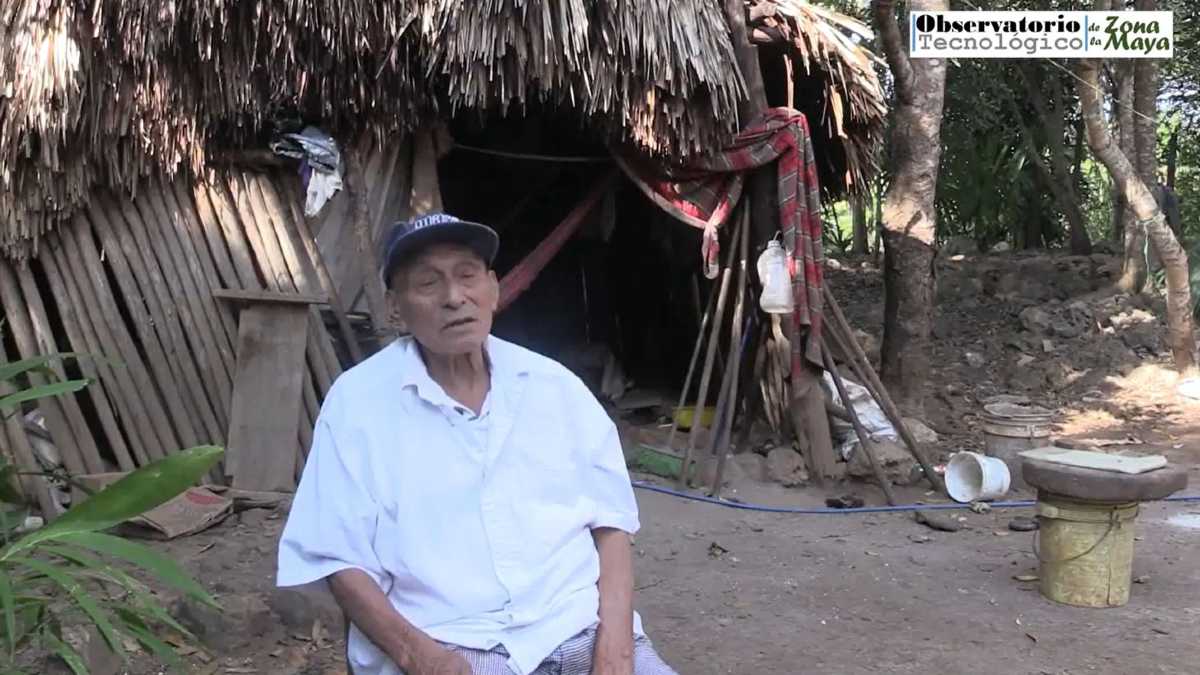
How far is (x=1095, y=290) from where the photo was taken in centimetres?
1025

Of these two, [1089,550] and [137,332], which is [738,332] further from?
[137,332]

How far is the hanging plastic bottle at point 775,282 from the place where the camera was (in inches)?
205

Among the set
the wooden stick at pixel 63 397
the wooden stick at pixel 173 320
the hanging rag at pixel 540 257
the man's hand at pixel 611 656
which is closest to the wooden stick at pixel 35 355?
the wooden stick at pixel 63 397

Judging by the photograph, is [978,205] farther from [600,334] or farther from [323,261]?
[323,261]

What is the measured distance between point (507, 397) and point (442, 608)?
39cm

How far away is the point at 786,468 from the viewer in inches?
212

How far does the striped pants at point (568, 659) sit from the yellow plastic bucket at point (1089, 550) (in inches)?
92.6

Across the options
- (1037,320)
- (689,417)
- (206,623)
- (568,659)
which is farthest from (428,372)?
(1037,320)

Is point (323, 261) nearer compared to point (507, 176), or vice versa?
point (323, 261)

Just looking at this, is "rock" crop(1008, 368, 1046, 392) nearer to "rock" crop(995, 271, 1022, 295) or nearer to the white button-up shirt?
"rock" crop(995, 271, 1022, 295)

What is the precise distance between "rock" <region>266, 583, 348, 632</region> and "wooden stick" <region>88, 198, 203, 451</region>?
143 centimetres

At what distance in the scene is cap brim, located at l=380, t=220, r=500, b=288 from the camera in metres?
1.81

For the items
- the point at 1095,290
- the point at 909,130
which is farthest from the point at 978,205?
the point at 909,130

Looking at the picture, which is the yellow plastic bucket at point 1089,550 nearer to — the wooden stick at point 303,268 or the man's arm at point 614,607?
the man's arm at point 614,607
